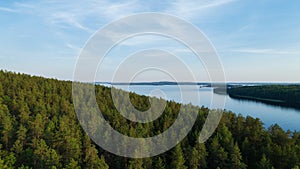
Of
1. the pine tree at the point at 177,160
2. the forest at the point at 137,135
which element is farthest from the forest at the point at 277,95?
the pine tree at the point at 177,160

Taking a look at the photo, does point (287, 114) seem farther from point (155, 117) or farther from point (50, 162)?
point (50, 162)

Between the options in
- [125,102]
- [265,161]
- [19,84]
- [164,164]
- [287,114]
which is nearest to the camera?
[265,161]

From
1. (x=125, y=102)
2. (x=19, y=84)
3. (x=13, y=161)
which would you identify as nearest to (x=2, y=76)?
(x=19, y=84)

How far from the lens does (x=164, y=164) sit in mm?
18391

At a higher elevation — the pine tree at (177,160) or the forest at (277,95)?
the forest at (277,95)

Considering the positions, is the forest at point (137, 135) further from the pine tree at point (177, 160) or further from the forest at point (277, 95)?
the forest at point (277, 95)

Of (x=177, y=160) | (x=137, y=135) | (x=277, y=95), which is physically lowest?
(x=177, y=160)

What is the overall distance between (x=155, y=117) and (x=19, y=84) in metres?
19.6

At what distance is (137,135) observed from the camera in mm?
19891

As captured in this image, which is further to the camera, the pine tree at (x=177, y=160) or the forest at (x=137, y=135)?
the forest at (x=137, y=135)

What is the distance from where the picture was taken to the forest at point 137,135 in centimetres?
1762

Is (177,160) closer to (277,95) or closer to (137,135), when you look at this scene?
(137,135)

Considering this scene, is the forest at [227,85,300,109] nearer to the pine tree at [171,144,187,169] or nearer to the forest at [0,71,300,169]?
the forest at [0,71,300,169]

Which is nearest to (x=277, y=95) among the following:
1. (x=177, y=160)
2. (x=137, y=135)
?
(x=137, y=135)
